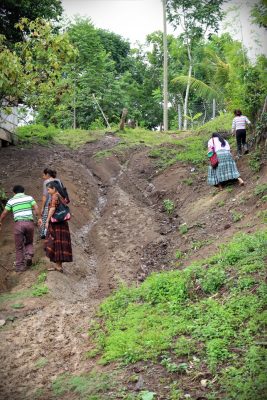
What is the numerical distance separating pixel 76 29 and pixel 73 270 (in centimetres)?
2112

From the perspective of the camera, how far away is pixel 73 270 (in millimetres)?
9188

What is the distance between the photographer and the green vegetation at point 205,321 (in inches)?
177

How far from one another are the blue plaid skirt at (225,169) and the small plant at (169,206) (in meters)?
1.67

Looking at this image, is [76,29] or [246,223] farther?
[76,29]

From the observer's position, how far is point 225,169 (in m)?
11.7

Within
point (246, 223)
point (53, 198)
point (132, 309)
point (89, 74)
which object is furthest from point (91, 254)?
point (89, 74)

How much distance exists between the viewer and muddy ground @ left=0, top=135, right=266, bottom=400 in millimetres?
5918

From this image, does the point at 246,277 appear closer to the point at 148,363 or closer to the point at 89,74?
the point at 148,363

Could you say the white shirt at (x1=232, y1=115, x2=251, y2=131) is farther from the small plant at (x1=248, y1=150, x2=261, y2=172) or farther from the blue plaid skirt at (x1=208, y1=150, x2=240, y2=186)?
the blue plaid skirt at (x1=208, y1=150, x2=240, y2=186)

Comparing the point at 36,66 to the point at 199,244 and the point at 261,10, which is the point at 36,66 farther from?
the point at 261,10

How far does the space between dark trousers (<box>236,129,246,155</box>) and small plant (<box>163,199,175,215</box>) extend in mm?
2465

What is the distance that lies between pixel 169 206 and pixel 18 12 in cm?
691

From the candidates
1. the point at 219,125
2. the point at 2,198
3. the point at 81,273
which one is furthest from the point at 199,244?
the point at 219,125

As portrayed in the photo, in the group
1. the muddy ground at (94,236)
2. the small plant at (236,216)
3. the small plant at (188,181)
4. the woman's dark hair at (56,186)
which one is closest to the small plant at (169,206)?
the muddy ground at (94,236)
